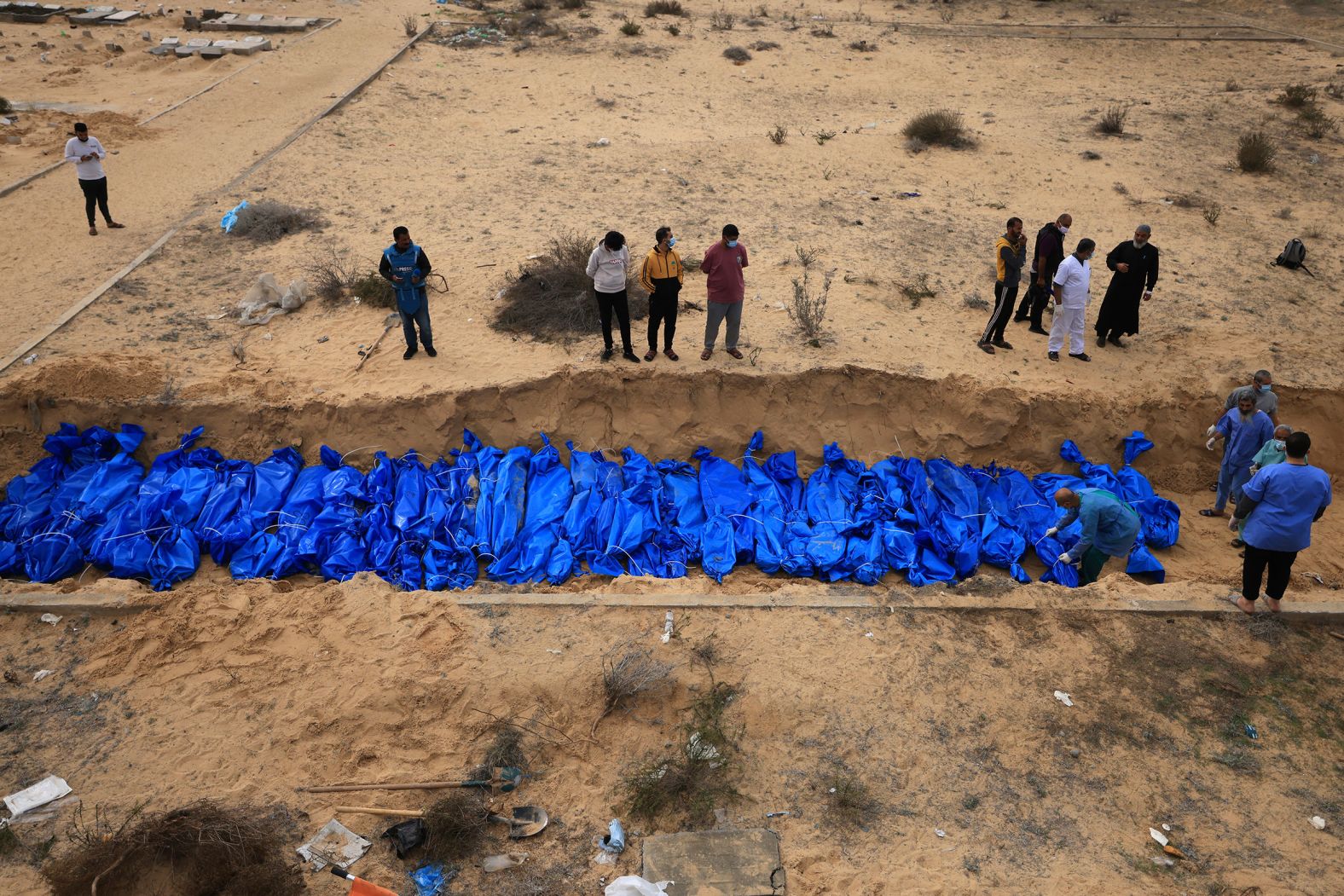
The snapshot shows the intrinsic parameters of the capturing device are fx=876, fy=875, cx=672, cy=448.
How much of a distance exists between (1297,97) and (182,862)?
712 inches

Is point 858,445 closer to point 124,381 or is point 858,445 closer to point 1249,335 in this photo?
point 1249,335

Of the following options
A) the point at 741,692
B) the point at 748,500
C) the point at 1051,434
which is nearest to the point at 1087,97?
the point at 1051,434

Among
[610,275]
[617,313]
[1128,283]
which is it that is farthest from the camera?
[1128,283]

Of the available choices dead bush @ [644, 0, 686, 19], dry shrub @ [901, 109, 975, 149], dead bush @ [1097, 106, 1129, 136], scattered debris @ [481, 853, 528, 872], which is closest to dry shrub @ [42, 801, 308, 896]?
scattered debris @ [481, 853, 528, 872]

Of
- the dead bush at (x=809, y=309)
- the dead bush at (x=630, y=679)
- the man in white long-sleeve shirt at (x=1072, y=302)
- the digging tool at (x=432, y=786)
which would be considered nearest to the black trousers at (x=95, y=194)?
the dead bush at (x=809, y=309)

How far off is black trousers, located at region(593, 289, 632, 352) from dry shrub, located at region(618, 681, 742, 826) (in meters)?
3.75

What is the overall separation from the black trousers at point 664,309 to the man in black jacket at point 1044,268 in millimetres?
3627

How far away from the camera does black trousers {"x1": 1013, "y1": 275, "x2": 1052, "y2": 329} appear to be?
8875mm

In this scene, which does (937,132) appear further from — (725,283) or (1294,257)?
(725,283)

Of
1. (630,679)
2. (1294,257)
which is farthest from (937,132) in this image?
(630,679)

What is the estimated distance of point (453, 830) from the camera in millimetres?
4891

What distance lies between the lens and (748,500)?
795 cm

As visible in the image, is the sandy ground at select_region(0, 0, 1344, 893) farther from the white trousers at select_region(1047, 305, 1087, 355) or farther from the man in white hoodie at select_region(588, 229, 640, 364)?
the man in white hoodie at select_region(588, 229, 640, 364)

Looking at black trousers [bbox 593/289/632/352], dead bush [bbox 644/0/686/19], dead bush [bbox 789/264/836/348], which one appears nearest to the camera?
black trousers [bbox 593/289/632/352]
